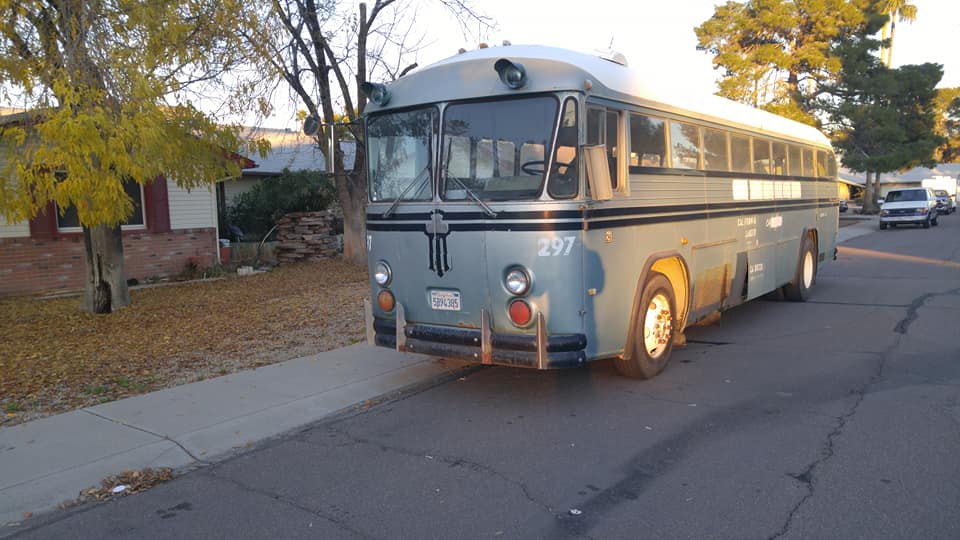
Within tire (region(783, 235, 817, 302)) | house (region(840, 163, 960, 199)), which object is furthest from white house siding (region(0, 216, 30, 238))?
house (region(840, 163, 960, 199))

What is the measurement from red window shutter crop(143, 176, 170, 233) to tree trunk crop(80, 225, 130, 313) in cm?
488

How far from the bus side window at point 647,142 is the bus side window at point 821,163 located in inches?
273

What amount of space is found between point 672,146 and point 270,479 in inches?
194

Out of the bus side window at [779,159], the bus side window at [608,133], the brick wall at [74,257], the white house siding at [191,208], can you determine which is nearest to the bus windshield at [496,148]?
the bus side window at [608,133]

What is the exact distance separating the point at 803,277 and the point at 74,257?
13972 millimetres

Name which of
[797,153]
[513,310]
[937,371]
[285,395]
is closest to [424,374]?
[285,395]

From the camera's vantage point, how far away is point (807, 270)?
489 inches

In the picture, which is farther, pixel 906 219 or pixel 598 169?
pixel 906 219

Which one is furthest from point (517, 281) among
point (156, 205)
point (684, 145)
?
point (156, 205)

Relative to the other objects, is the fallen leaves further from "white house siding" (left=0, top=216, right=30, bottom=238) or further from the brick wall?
"white house siding" (left=0, top=216, right=30, bottom=238)

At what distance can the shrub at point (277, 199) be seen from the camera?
20.8m

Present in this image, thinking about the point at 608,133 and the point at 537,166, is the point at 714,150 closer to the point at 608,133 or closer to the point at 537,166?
the point at 608,133

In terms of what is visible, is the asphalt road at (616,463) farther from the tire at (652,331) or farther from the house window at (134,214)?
the house window at (134,214)

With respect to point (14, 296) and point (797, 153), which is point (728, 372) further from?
point (14, 296)
